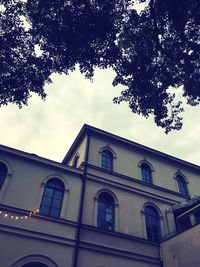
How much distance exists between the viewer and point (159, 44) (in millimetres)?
12172

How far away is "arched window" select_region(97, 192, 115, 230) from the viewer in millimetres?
13492

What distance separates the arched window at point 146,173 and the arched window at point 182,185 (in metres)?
2.41

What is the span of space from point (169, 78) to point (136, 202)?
762 cm

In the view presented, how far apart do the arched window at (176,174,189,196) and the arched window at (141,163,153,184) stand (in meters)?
2.41

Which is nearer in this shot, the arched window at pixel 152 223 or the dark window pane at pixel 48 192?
the dark window pane at pixel 48 192

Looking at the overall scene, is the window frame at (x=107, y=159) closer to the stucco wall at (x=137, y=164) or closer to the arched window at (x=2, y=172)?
the stucco wall at (x=137, y=164)

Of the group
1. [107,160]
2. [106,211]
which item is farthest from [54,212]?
[107,160]

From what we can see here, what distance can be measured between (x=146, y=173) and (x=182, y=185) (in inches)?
123

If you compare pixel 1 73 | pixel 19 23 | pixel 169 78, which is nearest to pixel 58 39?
pixel 19 23

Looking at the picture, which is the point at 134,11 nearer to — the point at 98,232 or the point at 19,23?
the point at 19,23

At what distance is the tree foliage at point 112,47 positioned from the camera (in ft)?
35.7

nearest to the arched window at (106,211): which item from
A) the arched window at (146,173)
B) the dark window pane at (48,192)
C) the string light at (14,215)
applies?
the dark window pane at (48,192)

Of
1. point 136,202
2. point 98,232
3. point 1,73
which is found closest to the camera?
point 1,73

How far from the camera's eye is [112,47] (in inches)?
464
